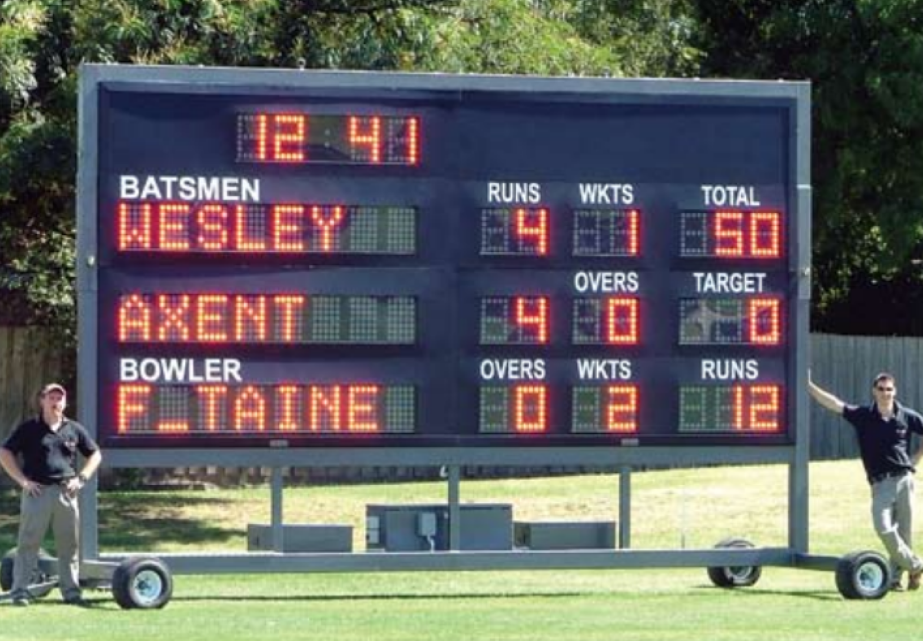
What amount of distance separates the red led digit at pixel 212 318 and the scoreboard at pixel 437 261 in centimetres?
2

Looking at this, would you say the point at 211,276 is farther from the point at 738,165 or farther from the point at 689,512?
the point at 689,512

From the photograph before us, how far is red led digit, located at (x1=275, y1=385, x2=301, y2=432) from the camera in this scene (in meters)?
18.6

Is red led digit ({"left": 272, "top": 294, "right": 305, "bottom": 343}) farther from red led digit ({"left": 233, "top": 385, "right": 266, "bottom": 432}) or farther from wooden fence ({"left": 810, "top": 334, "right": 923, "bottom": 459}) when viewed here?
wooden fence ({"left": 810, "top": 334, "right": 923, "bottom": 459})

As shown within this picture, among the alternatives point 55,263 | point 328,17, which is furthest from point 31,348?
point 328,17

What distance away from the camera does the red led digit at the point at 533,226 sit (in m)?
19.0

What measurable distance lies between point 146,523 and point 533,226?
11241 mm

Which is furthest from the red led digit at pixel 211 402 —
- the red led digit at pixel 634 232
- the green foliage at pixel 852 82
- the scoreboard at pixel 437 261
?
the green foliage at pixel 852 82

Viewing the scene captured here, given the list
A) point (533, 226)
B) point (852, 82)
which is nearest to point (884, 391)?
point (533, 226)

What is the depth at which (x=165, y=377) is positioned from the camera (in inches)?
727

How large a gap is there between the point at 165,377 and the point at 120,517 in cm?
1148

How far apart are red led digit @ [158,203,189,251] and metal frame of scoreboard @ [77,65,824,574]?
1.58ft

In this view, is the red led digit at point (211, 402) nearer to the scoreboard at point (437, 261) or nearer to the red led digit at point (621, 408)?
the scoreboard at point (437, 261)

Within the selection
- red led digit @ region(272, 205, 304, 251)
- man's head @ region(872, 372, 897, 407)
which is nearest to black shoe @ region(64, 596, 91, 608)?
red led digit @ region(272, 205, 304, 251)

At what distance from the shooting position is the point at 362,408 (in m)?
18.8
